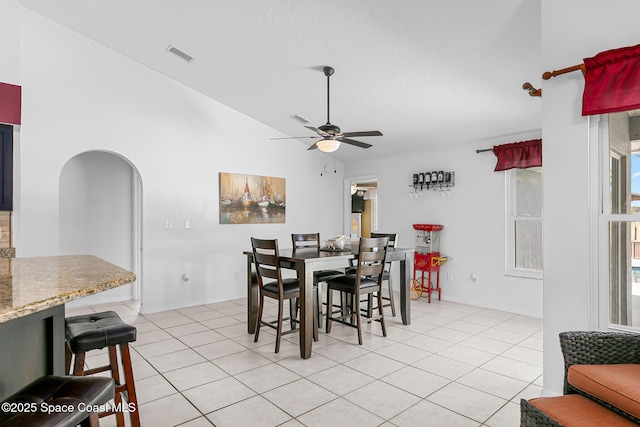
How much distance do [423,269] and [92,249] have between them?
4.98 m

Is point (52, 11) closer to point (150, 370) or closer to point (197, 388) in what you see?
point (150, 370)

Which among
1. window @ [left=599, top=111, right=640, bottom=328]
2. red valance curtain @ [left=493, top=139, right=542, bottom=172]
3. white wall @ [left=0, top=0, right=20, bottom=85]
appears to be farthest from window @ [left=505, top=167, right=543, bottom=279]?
white wall @ [left=0, top=0, right=20, bottom=85]

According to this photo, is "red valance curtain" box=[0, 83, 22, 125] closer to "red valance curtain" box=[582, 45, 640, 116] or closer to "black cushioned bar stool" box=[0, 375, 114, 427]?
"black cushioned bar stool" box=[0, 375, 114, 427]

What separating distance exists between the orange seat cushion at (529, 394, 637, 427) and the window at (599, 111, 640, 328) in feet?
2.97

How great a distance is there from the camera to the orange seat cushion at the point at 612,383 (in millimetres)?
1343

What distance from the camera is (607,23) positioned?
6.84ft

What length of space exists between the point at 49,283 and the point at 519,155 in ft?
16.0

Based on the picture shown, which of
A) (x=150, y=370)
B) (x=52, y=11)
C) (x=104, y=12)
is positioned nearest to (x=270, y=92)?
(x=104, y=12)

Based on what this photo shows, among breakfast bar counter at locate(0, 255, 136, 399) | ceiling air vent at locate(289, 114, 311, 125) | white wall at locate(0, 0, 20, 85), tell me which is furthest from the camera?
ceiling air vent at locate(289, 114, 311, 125)

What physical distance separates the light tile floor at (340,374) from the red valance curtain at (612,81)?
192 centimetres

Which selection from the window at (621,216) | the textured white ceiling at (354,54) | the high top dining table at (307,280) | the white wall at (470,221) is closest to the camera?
the window at (621,216)

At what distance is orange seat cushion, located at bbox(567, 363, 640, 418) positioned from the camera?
134 centimetres

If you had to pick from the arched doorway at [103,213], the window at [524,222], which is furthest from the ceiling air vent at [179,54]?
the window at [524,222]

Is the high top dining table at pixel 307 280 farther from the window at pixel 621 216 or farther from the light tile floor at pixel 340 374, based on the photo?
the window at pixel 621 216
